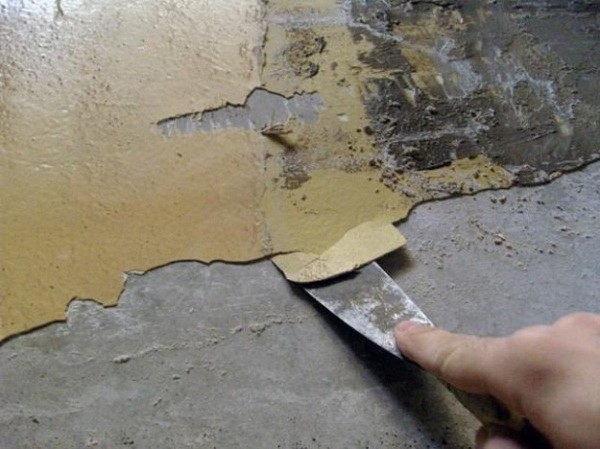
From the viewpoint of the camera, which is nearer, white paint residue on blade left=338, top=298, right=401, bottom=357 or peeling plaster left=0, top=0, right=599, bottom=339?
white paint residue on blade left=338, top=298, right=401, bottom=357

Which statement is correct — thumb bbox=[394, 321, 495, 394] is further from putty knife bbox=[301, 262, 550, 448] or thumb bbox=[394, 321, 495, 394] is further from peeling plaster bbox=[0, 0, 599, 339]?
peeling plaster bbox=[0, 0, 599, 339]

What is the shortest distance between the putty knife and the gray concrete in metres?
0.04

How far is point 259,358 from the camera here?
1.32 metres

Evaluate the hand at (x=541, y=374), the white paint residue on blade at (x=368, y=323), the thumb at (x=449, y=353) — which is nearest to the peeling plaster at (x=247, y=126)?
the white paint residue on blade at (x=368, y=323)

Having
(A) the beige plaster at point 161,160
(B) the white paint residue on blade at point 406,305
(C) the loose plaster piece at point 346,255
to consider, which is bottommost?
(B) the white paint residue on blade at point 406,305

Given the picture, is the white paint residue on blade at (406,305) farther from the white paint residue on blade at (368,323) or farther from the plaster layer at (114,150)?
the plaster layer at (114,150)

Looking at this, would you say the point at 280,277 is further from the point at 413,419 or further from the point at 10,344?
the point at 10,344

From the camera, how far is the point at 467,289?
4.77 ft

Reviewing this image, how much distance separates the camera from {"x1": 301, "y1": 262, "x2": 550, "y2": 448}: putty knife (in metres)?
1.32

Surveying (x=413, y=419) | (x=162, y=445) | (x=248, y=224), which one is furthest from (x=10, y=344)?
(x=413, y=419)

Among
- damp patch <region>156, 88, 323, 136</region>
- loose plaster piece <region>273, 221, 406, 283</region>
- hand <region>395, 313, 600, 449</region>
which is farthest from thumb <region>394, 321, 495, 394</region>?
damp patch <region>156, 88, 323, 136</region>

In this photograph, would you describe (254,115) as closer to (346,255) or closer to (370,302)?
(346,255)

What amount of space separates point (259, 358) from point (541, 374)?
0.59 metres

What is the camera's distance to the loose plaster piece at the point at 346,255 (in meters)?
1.41
